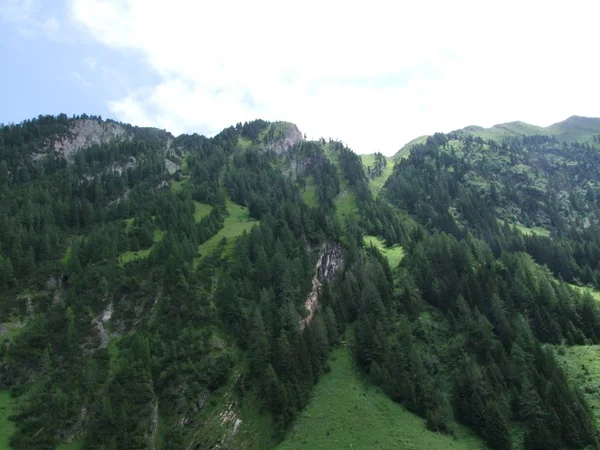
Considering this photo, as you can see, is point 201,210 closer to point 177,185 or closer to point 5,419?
point 177,185

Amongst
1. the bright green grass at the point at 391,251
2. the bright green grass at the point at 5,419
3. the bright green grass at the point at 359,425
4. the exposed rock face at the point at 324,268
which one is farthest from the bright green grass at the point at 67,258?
the bright green grass at the point at 391,251

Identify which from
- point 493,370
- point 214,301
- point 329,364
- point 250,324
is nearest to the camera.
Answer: point 493,370

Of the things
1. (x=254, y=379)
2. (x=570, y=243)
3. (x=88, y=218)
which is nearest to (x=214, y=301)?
(x=254, y=379)

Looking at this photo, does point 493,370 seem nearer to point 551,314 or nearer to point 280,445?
point 551,314

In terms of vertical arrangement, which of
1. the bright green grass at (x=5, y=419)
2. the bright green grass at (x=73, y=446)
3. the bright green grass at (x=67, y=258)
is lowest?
the bright green grass at (x=73, y=446)

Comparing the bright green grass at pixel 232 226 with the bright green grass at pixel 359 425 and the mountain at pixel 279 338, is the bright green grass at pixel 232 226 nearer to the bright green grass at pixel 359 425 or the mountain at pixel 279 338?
the mountain at pixel 279 338

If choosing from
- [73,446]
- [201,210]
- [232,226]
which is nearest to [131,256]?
[232,226]

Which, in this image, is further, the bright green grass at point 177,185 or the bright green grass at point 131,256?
the bright green grass at point 177,185
